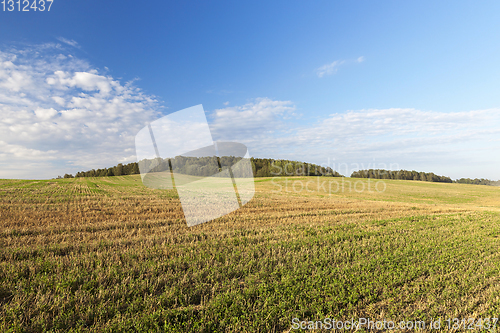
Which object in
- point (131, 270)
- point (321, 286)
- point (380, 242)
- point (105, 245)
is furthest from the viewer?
point (380, 242)

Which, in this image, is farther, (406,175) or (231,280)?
(406,175)

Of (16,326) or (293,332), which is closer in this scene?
(16,326)

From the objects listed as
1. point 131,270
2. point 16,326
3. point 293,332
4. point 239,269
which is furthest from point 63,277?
point 293,332

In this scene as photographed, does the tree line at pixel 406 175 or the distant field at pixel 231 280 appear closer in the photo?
the distant field at pixel 231 280

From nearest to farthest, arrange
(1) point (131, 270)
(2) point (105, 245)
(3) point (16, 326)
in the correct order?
(3) point (16, 326) < (1) point (131, 270) < (2) point (105, 245)

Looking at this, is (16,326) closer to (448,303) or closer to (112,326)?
(112,326)

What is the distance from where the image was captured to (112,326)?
349 centimetres

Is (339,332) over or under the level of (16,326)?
under

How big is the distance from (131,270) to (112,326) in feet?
6.37

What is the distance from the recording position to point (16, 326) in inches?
132

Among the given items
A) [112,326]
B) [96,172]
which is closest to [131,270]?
[112,326]

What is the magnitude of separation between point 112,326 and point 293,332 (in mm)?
2788

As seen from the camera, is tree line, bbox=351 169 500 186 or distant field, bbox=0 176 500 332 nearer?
distant field, bbox=0 176 500 332

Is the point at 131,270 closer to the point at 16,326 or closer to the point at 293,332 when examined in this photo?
the point at 16,326
